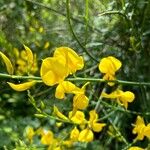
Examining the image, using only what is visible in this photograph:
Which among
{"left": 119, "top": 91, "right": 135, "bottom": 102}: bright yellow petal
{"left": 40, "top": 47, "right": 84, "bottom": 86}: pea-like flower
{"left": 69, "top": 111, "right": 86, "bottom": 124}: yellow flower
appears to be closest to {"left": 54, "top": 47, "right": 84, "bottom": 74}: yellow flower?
{"left": 40, "top": 47, "right": 84, "bottom": 86}: pea-like flower

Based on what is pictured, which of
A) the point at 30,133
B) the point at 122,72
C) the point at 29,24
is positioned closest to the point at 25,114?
the point at 29,24

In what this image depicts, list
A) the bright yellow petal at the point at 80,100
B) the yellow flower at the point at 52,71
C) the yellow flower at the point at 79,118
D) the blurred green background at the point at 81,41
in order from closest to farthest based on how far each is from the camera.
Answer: the yellow flower at the point at 52,71 < the bright yellow petal at the point at 80,100 < the yellow flower at the point at 79,118 < the blurred green background at the point at 81,41

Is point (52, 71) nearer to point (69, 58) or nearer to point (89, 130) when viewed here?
point (69, 58)

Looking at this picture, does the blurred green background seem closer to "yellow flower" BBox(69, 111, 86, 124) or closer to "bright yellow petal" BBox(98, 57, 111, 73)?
"yellow flower" BBox(69, 111, 86, 124)

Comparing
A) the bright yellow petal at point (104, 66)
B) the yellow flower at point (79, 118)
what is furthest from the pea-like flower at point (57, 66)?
the yellow flower at point (79, 118)

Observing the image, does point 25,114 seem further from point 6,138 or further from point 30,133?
point 30,133

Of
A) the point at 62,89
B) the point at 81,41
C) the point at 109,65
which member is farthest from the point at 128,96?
the point at 81,41

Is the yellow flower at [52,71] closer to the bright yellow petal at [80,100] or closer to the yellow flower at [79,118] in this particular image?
the bright yellow petal at [80,100]
